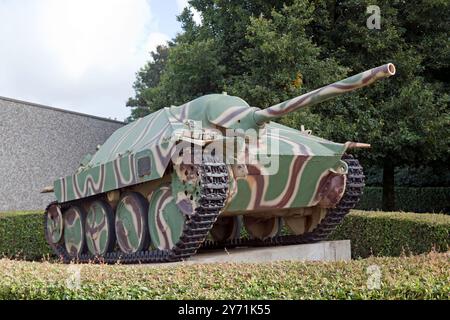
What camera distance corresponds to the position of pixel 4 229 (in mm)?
14156

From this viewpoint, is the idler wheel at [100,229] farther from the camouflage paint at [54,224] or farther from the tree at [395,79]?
the tree at [395,79]

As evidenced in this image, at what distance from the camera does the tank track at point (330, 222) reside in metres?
9.78

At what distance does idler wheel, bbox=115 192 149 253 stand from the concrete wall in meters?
9.17

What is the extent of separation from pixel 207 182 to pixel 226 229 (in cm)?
386

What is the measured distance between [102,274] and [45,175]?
15.1m

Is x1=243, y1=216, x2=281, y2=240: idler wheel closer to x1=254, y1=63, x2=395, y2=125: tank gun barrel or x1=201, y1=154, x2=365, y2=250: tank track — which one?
x1=201, y1=154, x2=365, y2=250: tank track

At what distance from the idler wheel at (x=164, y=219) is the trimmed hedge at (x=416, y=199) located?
1628 cm

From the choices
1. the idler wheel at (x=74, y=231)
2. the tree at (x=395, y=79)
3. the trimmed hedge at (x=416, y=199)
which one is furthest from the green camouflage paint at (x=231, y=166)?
the trimmed hedge at (x=416, y=199)

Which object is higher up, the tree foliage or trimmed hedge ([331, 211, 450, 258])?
the tree foliage

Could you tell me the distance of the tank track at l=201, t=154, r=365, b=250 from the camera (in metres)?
9.78

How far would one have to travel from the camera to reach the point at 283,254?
9.75 meters

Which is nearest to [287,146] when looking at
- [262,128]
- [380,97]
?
[262,128]

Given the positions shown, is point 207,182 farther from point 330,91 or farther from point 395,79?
point 395,79

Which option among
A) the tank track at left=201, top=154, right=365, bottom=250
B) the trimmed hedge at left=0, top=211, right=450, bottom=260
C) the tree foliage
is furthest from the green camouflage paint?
the tree foliage
